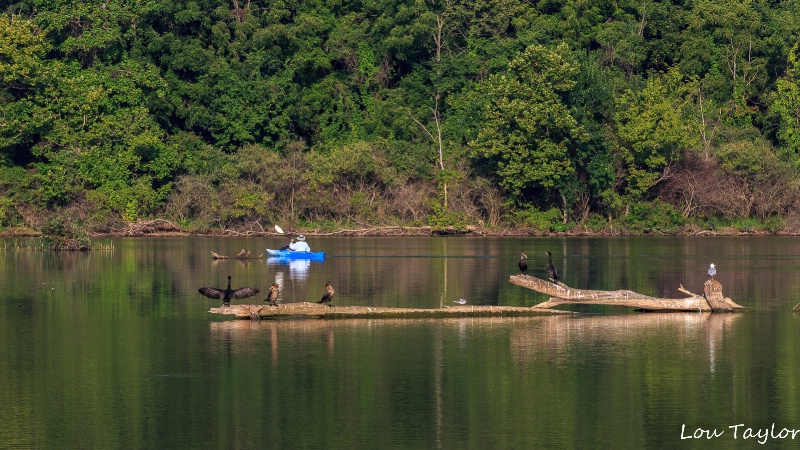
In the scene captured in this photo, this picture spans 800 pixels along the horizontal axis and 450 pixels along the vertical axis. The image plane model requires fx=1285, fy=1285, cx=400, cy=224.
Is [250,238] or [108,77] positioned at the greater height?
[108,77]

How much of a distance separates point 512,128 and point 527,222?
633 centimetres

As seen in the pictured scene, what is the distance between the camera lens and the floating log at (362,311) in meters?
35.1

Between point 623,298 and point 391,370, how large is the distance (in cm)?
1039

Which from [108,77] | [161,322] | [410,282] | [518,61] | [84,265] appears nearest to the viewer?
[161,322]

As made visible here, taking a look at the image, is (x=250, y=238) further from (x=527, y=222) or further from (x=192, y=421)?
(x=192, y=421)

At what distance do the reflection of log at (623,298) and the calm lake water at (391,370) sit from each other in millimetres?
387

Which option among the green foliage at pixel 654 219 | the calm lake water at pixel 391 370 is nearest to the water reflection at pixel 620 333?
the calm lake water at pixel 391 370

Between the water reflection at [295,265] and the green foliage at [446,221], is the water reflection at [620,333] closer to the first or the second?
the water reflection at [295,265]

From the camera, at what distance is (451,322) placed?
35.9 m

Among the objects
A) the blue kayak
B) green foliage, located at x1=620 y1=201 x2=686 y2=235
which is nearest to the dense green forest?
green foliage, located at x1=620 y1=201 x2=686 y2=235

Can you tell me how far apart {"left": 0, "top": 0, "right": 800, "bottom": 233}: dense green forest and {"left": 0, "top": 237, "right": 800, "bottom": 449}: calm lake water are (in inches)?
1276

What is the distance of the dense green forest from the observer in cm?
8025

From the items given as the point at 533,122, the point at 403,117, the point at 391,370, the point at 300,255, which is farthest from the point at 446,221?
the point at 391,370

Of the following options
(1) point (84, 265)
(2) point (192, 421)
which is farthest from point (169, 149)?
(2) point (192, 421)
